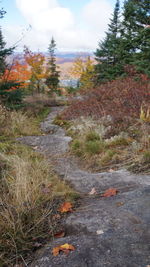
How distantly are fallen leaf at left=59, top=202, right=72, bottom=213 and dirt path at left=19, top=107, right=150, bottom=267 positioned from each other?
9 centimetres

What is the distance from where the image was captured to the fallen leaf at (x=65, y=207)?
2.46m

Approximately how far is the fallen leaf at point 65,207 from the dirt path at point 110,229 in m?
0.09

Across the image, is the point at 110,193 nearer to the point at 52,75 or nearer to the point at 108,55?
the point at 108,55

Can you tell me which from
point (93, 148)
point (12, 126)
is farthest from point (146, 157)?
point (12, 126)

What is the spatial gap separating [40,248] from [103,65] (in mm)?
18505

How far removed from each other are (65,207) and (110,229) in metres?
0.69

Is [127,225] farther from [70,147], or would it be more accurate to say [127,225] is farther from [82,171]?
[70,147]

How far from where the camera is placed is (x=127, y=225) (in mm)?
2016

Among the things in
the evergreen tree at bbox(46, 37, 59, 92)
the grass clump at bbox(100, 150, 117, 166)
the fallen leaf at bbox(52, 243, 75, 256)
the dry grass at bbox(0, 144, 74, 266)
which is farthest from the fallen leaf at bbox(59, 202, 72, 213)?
the evergreen tree at bbox(46, 37, 59, 92)

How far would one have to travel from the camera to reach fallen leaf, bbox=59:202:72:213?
2462 millimetres

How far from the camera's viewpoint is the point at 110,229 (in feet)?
6.50

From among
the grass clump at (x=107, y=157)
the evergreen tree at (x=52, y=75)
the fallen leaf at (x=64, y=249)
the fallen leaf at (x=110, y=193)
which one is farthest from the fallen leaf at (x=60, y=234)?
the evergreen tree at (x=52, y=75)

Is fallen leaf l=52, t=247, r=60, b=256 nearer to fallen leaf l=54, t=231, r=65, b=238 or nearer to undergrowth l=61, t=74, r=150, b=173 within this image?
fallen leaf l=54, t=231, r=65, b=238

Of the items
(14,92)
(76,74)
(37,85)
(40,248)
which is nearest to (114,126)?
(40,248)
